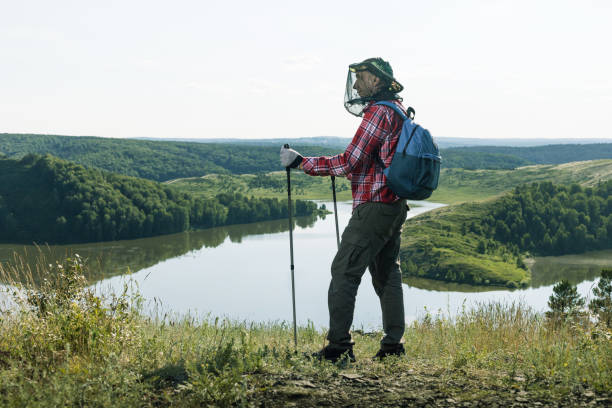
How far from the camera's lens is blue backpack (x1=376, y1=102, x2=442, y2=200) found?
3561mm

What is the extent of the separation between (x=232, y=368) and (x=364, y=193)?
56.0 inches

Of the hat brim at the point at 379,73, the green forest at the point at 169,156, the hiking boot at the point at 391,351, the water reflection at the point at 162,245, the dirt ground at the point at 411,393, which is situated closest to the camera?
the dirt ground at the point at 411,393

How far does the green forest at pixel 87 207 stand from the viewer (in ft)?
292

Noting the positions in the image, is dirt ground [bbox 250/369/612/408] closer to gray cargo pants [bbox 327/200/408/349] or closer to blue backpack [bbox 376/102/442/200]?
gray cargo pants [bbox 327/200/408/349]

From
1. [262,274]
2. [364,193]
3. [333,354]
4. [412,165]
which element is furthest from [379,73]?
[262,274]

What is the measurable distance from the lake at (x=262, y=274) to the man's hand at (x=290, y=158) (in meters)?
28.2

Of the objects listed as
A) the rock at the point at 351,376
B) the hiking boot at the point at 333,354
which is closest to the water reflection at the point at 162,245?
the hiking boot at the point at 333,354

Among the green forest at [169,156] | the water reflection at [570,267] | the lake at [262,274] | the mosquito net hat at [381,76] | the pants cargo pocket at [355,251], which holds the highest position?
the green forest at [169,156]

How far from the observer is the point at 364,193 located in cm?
377

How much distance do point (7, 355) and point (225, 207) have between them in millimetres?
102602

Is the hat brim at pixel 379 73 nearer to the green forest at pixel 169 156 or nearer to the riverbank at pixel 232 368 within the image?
the riverbank at pixel 232 368

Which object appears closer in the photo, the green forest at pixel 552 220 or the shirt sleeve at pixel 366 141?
the shirt sleeve at pixel 366 141

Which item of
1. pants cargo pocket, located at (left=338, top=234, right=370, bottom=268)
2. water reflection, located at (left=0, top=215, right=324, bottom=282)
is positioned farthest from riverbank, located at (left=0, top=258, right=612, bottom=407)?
water reflection, located at (left=0, top=215, right=324, bottom=282)

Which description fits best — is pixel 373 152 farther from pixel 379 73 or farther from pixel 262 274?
pixel 262 274
